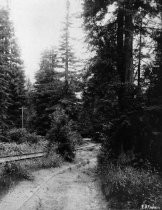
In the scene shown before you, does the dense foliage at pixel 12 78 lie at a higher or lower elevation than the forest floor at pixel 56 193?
higher

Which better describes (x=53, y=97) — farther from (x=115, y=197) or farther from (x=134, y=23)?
(x=115, y=197)

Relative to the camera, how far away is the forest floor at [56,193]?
8.79 metres

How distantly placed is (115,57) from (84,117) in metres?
3.82

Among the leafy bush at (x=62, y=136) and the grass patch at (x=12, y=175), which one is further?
the leafy bush at (x=62, y=136)

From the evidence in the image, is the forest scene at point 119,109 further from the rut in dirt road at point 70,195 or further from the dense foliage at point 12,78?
the dense foliage at point 12,78

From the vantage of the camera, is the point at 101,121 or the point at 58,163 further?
the point at 58,163

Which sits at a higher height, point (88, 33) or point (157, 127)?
point (88, 33)

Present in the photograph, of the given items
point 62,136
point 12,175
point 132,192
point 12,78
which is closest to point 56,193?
point 12,175

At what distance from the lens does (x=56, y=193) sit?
34.2 feet

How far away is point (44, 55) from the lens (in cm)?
4612

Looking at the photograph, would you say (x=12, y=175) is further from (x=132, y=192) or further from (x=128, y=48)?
(x=128, y=48)

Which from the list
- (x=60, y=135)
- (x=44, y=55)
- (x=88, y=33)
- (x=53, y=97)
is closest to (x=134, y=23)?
(x=88, y=33)

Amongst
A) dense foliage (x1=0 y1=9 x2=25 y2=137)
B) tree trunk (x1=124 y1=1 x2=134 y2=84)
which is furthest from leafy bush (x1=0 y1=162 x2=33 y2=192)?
dense foliage (x1=0 y1=9 x2=25 y2=137)

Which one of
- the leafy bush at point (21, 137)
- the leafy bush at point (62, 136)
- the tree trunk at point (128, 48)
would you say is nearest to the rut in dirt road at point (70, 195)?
the leafy bush at point (62, 136)
